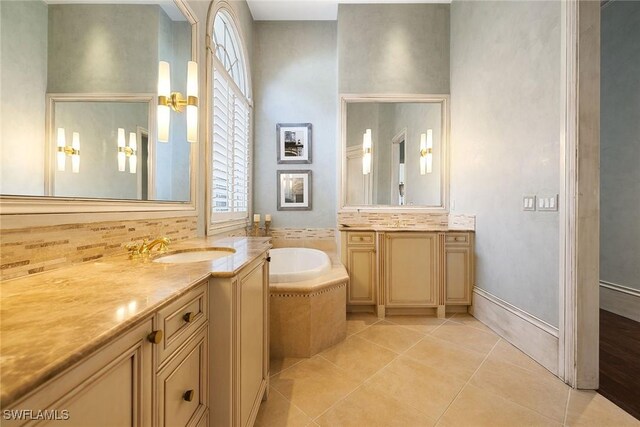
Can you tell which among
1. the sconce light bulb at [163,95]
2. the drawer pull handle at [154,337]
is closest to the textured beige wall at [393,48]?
the sconce light bulb at [163,95]

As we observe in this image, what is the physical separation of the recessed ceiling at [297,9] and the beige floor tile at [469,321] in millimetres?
3619

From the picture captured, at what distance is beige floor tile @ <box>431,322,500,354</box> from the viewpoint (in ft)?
7.05

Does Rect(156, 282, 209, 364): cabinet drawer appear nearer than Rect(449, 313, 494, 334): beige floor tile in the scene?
Yes

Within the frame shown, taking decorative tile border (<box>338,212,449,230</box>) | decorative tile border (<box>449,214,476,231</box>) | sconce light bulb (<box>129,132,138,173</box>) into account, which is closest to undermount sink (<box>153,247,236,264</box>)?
sconce light bulb (<box>129,132,138,173</box>)

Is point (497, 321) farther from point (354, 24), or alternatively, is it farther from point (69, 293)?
point (354, 24)

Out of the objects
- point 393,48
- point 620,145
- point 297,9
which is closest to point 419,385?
point 620,145

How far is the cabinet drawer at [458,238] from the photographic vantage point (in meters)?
2.76

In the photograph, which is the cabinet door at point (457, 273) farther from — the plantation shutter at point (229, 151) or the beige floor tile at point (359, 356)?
the plantation shutter at point (229, 151)

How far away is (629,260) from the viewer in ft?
8.40

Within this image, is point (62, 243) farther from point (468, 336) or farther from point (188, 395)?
point (468, 336)

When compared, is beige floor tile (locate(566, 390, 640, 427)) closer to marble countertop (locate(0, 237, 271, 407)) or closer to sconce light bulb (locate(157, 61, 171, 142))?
marble countertop (locate(0, 237, 271, 407))

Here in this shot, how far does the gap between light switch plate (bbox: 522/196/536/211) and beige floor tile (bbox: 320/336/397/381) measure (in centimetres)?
152

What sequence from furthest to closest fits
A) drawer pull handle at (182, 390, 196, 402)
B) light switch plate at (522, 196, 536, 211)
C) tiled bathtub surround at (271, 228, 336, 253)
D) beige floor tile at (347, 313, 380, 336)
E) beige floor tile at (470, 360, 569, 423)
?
1. tiled bathtub surround at (271, 228, 336, 253)
2. beige floor tile at (347, 313, 380, 336)
3. light switch plate at (522, 196, 536, 211)
4. beige floor tile at (470, 360, 569, 423)
5. drawer pull handle at (182, 390, 196, 402)

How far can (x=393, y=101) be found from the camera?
322 centimetres
